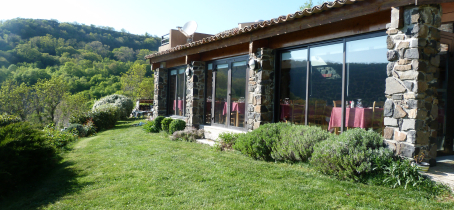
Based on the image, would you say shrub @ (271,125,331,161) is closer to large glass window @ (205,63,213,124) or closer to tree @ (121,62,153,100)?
large glass window @ (205,63,213,124)

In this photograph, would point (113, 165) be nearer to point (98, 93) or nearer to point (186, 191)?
point (186, 191)

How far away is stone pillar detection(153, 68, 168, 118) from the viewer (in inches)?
507

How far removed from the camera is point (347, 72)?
216 inches

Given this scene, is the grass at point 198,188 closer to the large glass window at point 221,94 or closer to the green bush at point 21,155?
the green bush at point 21,155

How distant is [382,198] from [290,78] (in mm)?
3922

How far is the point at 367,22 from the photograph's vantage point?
5070 mm

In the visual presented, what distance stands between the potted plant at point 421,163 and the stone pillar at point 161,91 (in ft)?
35.1

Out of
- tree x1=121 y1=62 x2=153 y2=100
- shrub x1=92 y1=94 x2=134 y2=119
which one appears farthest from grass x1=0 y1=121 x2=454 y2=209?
tree x1=121 y1=62 x2=153 y2=100

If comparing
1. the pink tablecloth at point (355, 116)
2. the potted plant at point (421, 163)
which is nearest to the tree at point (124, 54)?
the pink tablecloth at point (355, 116)

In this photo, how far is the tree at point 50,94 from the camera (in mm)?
19737

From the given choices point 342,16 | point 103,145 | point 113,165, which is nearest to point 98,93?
point 103,145

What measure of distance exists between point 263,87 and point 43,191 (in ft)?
16.7

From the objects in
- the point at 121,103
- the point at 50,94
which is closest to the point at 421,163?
the point at 121,103

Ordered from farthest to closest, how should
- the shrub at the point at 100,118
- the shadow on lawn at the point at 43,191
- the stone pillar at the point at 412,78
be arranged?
1. the shrub at the point at 100,118
2. the shadow on lawn at the point at 43,191
3. the stone pillar at the point at 412,78
